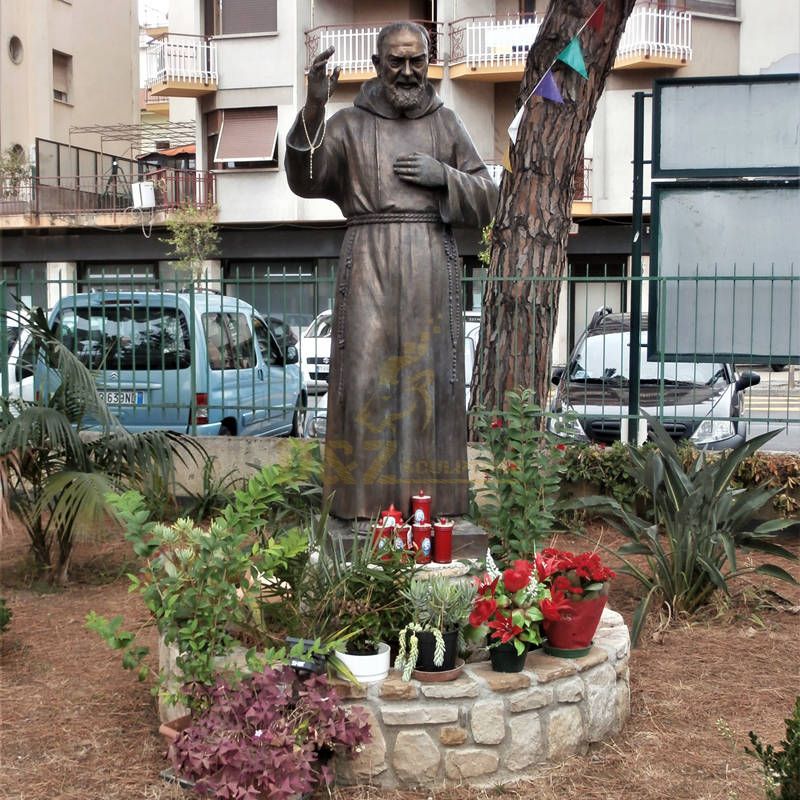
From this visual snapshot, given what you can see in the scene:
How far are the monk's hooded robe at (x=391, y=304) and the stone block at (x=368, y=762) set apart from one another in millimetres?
1078

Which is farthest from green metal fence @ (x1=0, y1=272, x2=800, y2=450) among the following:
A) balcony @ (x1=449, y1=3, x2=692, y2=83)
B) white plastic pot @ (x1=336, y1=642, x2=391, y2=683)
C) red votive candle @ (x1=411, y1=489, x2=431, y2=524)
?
balcony @ (x1=449, y1=3, x2=692, y2=83)

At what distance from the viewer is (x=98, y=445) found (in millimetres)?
7352

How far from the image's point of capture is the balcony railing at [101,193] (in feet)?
101

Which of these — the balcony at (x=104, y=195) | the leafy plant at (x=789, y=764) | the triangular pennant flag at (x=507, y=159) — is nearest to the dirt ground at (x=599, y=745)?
the leafy plant at (x=789, y=764)

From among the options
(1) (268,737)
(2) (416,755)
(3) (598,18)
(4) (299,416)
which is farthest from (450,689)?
(3) (598,18)

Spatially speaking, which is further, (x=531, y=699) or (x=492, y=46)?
(x=492, y=46)

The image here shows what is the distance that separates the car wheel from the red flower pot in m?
4.99

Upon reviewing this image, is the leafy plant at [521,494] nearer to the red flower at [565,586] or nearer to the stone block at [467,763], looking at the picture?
the red flower at [565,586]

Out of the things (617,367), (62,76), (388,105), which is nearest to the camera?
(388,105)

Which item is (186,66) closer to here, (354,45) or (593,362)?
(354,45)

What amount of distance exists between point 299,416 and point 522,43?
2046 cm

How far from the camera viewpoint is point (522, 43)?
92.9 feet

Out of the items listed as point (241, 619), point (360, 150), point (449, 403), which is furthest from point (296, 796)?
point (360, 150)

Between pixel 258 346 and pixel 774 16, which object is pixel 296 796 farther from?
pixel 774 16
